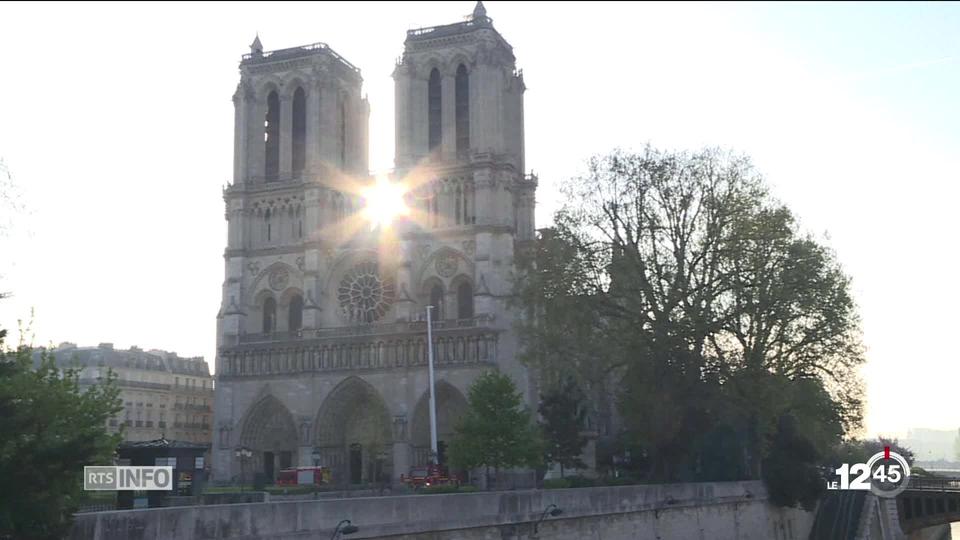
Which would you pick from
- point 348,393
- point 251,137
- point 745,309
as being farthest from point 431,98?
point 745,309

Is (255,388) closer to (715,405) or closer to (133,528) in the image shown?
(715,405)

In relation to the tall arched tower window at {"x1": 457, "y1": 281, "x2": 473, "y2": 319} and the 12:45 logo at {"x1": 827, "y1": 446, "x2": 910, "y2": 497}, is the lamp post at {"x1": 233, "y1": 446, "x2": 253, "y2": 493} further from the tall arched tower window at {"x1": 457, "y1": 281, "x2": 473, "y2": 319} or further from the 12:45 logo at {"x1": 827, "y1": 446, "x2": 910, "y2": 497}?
the 12:45 logo at {"x1": 827, "y1": 446, "x2": 910, "y2": 497}

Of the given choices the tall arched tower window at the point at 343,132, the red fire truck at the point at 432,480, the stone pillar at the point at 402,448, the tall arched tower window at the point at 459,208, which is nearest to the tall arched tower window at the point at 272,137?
the tall arched tower window at the point at 343,132

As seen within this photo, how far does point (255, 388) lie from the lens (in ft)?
229

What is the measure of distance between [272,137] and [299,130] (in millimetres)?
2121

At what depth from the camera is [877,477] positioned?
54.4 metres

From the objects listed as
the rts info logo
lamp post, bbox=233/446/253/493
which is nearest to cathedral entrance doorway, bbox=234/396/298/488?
lamp post, bbox=233/446/253/493

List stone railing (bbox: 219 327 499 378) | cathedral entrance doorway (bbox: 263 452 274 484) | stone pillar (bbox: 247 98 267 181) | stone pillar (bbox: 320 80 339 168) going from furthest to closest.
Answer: stone pillar (bbox: 247 98 267 181) → stone pillar (bbox: 320 80 339 168) → cathedral entrance doorway (bbox: 263 452 274 484) → stone railing (bbox: 219 327 499 378)

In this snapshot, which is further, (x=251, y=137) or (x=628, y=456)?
(x=251, y=137)

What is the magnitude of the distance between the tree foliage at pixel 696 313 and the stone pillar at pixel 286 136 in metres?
31.0

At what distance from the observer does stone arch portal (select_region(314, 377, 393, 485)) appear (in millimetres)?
66562

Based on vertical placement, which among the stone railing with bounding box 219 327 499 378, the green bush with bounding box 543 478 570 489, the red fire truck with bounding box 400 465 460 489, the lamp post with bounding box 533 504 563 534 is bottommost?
the lamp post with bounding box 533 504 563 534

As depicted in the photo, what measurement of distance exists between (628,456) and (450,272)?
51.8 ft

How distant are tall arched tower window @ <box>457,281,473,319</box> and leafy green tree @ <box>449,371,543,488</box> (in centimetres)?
1658
